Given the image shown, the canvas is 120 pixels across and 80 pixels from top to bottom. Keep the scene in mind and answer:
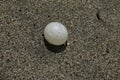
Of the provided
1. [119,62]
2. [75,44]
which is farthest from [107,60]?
[75,44]

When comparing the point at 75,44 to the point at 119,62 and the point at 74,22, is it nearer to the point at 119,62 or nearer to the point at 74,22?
the point at 74,22

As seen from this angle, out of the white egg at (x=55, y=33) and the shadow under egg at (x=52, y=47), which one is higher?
the white egg at (x=55, y=33)

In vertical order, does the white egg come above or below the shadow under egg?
above
